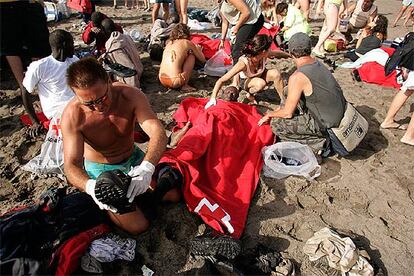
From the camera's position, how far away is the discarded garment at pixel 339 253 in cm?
224

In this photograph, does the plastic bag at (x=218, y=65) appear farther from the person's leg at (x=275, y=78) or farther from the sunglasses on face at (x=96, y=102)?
the sunglasses on face at (x=96, y=102)

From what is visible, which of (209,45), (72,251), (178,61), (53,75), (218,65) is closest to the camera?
(72,251)

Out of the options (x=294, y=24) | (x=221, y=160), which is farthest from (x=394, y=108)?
(x=294, y=24)

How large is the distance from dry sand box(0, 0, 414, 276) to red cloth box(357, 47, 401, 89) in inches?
37.9

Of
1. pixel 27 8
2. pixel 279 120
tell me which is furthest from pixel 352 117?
pixel 27 8

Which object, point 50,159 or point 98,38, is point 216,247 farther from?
point 98,38

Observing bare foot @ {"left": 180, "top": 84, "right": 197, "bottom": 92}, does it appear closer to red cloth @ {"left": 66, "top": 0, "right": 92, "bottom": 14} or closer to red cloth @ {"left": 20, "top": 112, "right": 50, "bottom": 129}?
red cloth @ {"left": 20, "top": 112, "right": 50, "bottom": 129}

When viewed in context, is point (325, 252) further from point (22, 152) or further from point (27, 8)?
point (27, 8)

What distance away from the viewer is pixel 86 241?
89.2 inches

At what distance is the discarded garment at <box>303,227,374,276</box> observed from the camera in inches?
88.1

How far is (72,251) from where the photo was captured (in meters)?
2.17

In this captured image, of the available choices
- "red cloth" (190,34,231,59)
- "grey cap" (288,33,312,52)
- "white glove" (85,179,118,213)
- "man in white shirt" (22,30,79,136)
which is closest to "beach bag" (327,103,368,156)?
"grey cap" (288,33,312,52)

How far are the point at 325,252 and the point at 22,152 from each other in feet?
9.97

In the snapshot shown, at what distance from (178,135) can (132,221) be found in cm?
124
